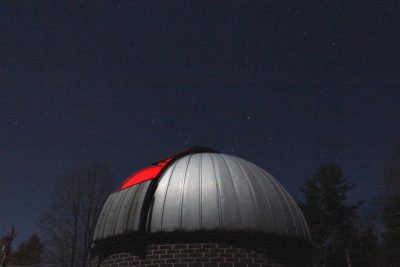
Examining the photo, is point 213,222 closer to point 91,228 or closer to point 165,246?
point 165,246

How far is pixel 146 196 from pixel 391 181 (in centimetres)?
2245

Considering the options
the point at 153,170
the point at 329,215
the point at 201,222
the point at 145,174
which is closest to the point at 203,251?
the point at 201,222

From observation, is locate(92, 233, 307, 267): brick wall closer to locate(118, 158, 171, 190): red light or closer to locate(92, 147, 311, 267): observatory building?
locate(92, 147, 311, 267): observatory building

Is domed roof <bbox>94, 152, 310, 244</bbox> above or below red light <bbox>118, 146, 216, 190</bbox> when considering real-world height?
below

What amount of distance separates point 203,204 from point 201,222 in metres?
0.47

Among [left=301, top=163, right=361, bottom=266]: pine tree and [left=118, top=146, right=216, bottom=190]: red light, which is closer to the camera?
[left=118, top=146, right=216, bottom=190]: red light

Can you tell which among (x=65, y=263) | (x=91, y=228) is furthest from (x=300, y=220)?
(x=65, y=263)

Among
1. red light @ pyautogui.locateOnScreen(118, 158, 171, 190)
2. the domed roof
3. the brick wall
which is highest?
red light @ pyautogui.locateOnScreen(118, 158, 171, 190)

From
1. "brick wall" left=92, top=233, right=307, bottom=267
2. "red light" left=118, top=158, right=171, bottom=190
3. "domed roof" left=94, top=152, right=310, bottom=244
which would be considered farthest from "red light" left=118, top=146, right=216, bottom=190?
"brick wall" left=92, top=233, right=307, bottom=267

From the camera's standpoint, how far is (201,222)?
28.4 feet

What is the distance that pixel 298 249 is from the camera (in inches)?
386

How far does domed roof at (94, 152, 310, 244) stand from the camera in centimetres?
878

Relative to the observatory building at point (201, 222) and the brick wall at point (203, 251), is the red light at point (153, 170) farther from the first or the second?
the brick wall at point (203, 251)

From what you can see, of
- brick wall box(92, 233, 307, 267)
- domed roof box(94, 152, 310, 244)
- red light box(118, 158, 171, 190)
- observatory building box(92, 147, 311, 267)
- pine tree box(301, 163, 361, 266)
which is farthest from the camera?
pine tree box(301, 163, 361, 266)
